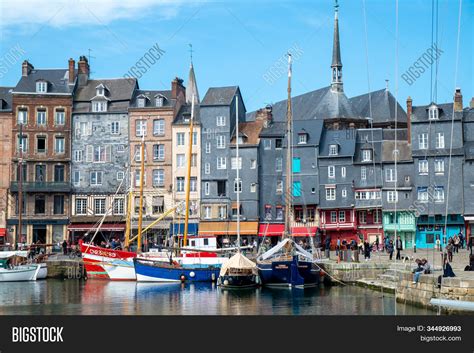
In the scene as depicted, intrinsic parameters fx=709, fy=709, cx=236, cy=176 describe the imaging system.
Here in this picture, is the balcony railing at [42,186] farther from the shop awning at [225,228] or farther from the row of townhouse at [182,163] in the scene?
the shop awning at [225,228]

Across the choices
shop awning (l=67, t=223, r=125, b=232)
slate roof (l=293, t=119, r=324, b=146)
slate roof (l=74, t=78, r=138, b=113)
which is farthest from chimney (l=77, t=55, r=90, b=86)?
slate roof (l=293, t=119, r=324, b=146)

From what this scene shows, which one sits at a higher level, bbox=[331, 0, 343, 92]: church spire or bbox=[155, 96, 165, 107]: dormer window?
bbox=[331, 0, 343, 92]: church spire

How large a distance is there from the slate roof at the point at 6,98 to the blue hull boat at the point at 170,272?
2464 centimetres

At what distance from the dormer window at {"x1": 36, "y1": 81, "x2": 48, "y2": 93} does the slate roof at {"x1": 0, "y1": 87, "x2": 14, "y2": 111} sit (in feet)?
9.58

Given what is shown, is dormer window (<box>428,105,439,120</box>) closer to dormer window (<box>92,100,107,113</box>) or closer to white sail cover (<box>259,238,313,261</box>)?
white sail cover (<box>259,238,313,261</box>)

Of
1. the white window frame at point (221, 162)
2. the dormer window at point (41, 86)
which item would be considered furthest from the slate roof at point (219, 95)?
the dormer window at point (41, 86)

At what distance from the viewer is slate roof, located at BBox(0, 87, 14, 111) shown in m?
59.5

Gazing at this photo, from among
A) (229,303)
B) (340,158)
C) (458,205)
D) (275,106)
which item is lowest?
(229,303)
